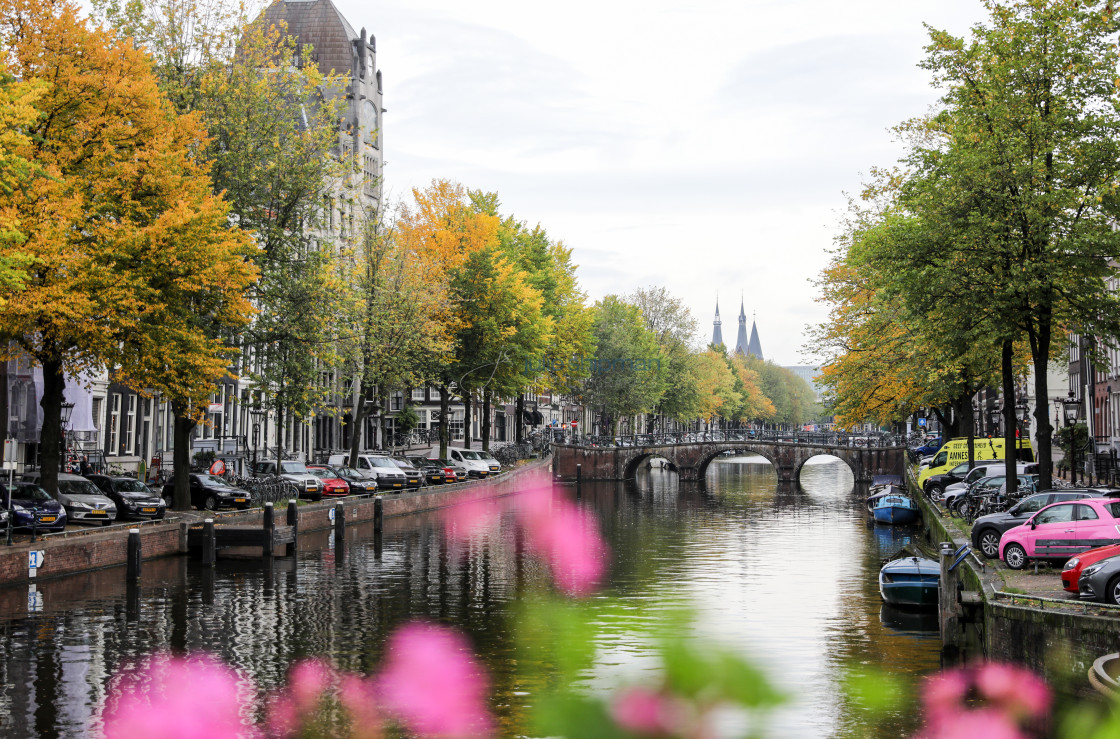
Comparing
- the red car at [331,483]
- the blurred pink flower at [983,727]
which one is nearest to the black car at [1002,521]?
the blurred pink flower at [983,727]

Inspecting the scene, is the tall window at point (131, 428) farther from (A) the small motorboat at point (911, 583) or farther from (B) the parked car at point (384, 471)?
(A) the small motorboat at point (911, 583)

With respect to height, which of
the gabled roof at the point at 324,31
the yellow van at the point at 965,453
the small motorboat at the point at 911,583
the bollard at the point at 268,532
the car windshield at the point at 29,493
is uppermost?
the gabled roof at the point at 324,31

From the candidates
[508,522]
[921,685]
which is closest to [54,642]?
[921,685]

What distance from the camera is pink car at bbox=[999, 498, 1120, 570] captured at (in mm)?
25766

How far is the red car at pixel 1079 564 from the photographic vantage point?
70.0ft

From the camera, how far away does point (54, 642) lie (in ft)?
74.4

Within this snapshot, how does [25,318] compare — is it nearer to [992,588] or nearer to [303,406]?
[303,406]

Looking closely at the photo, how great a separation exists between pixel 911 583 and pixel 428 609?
11832 millimetres

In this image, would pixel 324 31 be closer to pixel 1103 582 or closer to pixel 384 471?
pixel 384 471

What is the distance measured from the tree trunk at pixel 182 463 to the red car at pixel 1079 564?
2742 cm

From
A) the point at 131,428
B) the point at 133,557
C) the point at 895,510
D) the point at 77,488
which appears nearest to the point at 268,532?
the point at 77,488

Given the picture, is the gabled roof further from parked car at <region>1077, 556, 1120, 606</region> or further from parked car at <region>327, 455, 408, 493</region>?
parked car at <region>1077, 556, 1120, 606</region>

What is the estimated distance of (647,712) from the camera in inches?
95.4

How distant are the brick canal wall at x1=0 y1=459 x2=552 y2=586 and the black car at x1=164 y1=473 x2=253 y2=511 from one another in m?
1.28
